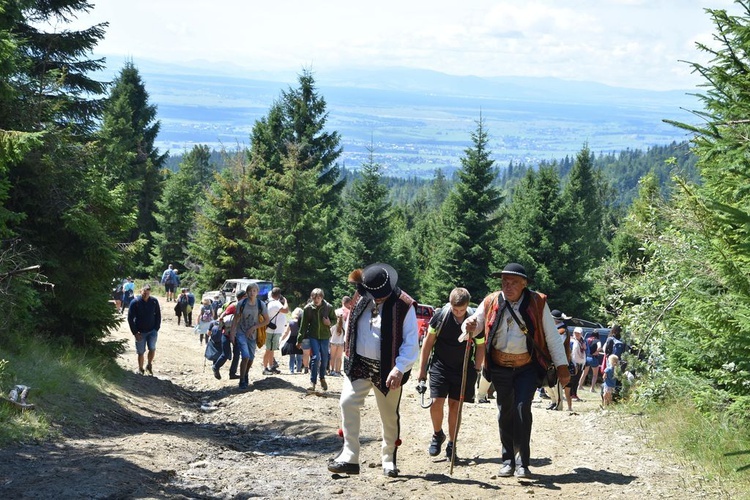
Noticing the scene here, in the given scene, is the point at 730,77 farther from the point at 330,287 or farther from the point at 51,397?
the point at 330,287

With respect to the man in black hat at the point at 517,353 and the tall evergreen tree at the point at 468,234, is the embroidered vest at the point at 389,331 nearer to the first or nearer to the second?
the man in black hat at the point at 517,353

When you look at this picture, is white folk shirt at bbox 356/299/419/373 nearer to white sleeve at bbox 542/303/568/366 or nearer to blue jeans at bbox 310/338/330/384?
white sleeve at bbox 542/303/568/366

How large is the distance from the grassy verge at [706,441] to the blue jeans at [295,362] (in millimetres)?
9596

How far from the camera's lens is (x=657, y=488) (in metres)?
7.84

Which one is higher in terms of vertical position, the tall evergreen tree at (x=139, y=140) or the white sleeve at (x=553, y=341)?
the tall evergreen tree at (x=139, y=140)

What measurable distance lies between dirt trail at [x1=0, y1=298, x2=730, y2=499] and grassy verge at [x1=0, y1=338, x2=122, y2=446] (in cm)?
29

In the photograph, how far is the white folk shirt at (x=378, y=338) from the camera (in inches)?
315

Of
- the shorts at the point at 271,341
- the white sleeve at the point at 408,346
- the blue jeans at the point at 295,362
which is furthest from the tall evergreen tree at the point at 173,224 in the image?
the white sleeve at the point at 408,346

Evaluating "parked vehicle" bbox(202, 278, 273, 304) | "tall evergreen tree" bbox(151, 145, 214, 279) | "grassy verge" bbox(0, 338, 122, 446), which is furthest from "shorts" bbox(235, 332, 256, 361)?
"tall evergreen tree" bbox(151, 145, 214, 279)

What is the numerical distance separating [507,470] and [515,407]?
24.5 inches

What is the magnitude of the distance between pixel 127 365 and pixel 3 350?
6300 mm

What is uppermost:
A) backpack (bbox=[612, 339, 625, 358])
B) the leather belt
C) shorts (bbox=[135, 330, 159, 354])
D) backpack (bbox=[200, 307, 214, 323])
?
the leather belt

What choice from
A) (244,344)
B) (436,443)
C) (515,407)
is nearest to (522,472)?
(515,407)

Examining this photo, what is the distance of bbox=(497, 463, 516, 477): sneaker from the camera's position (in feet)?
27.5
